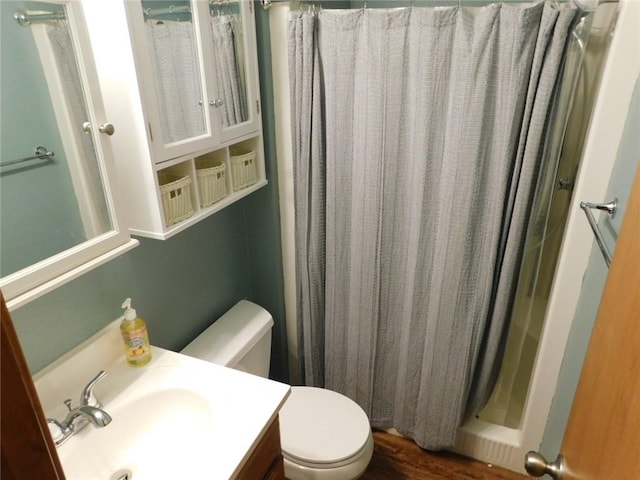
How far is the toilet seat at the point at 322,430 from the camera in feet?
4.67

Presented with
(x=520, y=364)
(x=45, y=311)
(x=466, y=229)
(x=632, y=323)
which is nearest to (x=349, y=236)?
(x=466, y=229)

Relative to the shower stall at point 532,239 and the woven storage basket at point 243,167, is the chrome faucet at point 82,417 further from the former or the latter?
the shower stall at point 532,239

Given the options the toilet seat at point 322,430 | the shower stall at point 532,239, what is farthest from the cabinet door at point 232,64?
the toilet seat at point 322,430

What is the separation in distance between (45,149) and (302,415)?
3.85ft

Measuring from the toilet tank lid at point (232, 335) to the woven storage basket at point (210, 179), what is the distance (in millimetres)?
522

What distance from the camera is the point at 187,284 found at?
5.06 ft

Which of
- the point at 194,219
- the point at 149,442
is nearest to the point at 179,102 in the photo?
the point at 194,219

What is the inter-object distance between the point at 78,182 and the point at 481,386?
60.6 inches

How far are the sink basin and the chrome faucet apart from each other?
0.07 feet

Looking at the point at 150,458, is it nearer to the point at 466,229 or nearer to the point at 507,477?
the point at 466,229

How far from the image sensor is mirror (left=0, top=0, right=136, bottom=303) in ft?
2.79

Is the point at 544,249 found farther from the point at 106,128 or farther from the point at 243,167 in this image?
the point at 106,128

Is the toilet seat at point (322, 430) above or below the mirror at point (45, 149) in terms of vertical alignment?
below

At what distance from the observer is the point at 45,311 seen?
3.49 ft
